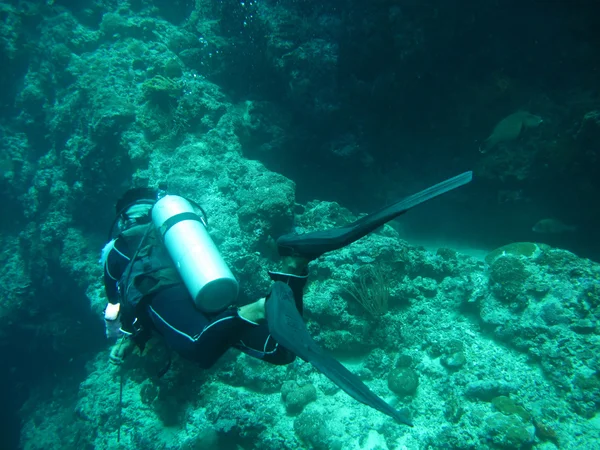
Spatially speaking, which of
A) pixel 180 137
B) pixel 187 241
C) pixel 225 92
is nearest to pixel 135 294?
pixel 187 241

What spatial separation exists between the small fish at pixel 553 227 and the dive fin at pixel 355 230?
256 inches

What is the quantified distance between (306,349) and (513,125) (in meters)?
7.69

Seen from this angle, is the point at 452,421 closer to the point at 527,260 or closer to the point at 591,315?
the point at 591,315

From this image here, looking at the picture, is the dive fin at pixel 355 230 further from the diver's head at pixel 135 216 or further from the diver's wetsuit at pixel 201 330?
the diver's head at pixel 135 216

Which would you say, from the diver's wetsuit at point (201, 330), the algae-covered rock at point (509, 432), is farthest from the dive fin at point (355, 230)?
the algae-covered rock at point (509, 432)

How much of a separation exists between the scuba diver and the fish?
19.0ft

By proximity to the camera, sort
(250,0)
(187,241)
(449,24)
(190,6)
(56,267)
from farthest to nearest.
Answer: (190,6) → (56,267) → (250,0) → (449,24) → (187,241)

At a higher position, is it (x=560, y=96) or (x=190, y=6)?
(x=190, y=6)

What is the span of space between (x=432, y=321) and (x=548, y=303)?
1.95 m

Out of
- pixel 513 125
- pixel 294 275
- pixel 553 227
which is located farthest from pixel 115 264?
pixel 553 227

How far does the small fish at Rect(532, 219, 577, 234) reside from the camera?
24.4ft

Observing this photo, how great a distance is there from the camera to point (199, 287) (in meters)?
2.92

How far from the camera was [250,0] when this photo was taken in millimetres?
8508

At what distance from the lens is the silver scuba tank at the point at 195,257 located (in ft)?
9.70
